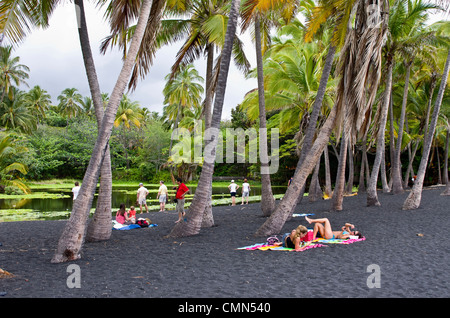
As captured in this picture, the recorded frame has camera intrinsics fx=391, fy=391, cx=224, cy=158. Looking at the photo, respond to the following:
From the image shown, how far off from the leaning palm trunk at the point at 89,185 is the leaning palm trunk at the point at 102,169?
2.91 feet

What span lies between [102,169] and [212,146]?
2.84 meters

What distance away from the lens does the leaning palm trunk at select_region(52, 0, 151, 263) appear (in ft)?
25.7

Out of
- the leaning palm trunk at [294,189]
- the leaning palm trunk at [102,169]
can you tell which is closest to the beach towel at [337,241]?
the leaning palm trunk at [294,189]

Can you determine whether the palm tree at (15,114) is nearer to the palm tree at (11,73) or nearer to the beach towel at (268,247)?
the palm tree at (11,73)

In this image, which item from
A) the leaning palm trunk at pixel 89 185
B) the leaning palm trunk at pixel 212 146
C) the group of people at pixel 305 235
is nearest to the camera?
the leaning palm trunk at pixel 89 185

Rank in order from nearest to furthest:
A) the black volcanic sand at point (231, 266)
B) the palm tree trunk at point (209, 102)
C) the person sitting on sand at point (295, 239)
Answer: the black volcanic sand at point (231, 266) < the person sitting on sand at point (295, 239) < the palm tree trunk at point (209, 102)

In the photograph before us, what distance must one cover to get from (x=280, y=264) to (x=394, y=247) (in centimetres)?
290

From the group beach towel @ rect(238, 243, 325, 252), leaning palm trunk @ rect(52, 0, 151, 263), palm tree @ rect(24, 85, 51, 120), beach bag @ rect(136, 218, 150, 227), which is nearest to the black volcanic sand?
beach towel @ rect(238, 243, 325, 252)

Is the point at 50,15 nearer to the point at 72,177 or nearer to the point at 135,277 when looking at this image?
the point at 135,277

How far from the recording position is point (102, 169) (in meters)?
9.80

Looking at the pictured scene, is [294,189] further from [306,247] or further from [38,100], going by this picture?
[38,100]

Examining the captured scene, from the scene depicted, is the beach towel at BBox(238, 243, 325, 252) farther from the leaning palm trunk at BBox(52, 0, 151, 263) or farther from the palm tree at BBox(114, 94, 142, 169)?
the palm tree at BBox(114, 94, 142, 169)

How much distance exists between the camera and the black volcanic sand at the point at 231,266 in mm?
5898

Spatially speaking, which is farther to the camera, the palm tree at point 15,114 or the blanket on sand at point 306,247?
the palm tree at point 15,114
